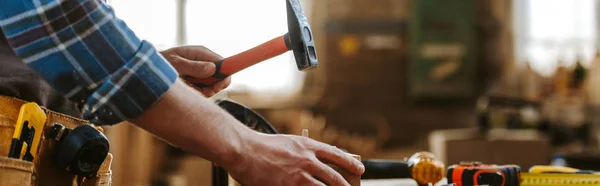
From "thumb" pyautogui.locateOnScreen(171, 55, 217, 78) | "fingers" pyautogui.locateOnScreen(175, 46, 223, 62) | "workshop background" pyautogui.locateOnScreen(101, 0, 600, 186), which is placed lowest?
"workshop background" pyautogui.locateOnScreen(101, 0, 600, 186)

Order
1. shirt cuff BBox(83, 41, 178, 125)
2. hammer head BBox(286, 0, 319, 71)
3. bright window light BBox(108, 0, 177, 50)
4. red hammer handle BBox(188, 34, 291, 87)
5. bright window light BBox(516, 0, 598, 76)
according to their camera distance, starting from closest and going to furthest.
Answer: shirt cuff BBox(83, 41, 178, 125) → hammer head BBox(286, 0, 319, 71) → red hammer handle BBox(188, 34, 291, 87) → bright window light BBox(108, 0, 177, 50) → bright window light BBox(516, 0, 598, 76)

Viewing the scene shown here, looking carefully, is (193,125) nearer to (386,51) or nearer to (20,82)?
(20,82)

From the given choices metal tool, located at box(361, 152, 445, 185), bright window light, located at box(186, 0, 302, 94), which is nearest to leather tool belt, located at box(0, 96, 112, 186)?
metal tool, located at box(361, 152, 445, 185)

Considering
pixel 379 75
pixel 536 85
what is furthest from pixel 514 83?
pixel 379 75

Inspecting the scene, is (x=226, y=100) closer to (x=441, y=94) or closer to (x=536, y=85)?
(x=536, y=85)

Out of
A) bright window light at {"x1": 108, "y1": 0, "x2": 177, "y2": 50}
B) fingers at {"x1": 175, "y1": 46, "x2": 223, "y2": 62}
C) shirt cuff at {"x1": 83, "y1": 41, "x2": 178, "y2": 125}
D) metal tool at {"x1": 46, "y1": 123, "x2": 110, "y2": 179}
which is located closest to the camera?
shirt cuff at {"x1": 83, "y1": 41, "x2": 178, "y2": 125}

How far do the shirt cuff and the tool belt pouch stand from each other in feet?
0.35

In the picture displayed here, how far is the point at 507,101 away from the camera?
3631mm

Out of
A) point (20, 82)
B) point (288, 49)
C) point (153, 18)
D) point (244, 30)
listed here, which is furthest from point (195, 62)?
point (153, 18)

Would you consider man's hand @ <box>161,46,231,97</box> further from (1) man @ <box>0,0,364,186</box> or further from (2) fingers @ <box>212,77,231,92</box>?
(1) man @ <box>0,0,364,186</box>

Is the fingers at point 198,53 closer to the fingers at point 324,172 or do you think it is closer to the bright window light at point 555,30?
the fingers at point 324,172

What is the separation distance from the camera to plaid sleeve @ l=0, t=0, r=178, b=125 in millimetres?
797

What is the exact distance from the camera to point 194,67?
1.26 meters

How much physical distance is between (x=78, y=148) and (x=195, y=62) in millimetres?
393
